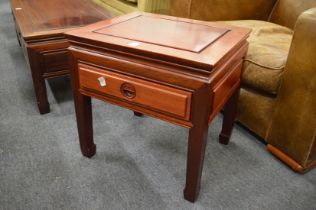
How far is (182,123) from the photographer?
82 centimetres

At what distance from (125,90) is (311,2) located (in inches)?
46.2

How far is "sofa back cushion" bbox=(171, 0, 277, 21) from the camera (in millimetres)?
1520

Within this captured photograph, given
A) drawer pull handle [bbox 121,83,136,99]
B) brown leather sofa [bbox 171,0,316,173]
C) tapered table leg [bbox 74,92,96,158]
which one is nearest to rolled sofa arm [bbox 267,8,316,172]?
brown leather sofa [bbox 171,0,316,173]

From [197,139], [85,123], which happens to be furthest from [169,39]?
[85,123]

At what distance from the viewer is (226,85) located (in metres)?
0.88

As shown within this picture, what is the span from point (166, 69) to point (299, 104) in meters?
0.55

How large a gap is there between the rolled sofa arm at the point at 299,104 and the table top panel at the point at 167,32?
0.26m

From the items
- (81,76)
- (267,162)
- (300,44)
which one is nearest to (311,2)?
(300,44)

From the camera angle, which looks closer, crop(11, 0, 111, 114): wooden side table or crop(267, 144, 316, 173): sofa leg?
crop(267, 144, 316, 173): sofa leg

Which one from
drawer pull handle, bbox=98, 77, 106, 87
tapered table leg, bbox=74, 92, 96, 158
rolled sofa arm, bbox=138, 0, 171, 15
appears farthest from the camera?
rolled sofa arm, bbox=138, 0, 171, 15

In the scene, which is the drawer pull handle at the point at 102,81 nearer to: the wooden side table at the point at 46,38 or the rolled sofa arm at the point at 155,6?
the wooden side table at the point at 46,38

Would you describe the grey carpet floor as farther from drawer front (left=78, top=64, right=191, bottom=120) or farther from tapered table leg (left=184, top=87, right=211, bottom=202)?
drawer front (left=78, top=64, right=191, bottom=120)

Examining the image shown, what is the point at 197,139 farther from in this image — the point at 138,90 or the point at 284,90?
the point at 284,90

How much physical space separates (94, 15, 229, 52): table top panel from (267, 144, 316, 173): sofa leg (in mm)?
552
